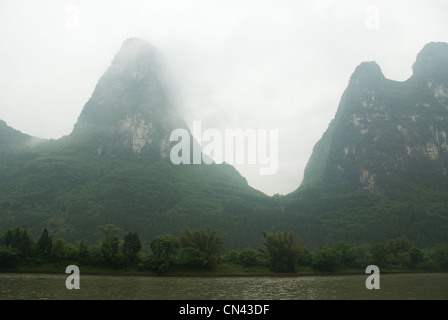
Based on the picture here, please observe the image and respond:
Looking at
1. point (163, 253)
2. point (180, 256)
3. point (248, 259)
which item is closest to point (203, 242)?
point (180, 256)

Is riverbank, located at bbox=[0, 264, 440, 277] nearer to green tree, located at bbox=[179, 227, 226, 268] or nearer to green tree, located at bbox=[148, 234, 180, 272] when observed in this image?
green tree, located at bbox=[148, 234, 180, 272]

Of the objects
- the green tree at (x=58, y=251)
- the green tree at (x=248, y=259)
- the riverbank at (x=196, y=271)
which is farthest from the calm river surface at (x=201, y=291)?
the green tree at (x=248, y=259)

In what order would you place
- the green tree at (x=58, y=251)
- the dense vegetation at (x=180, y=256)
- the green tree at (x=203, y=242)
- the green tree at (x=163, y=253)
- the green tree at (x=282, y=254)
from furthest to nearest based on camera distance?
1. the green tree at (x=203, y=242)
2. the green tree at (x=282, y=254)
3. the green tree at (x=58, y=251)
4. the dense vegetation at (x=180, y=256)
5. the green tree at (x=163, y=253)

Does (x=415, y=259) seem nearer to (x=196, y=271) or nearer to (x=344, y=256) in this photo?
(x=344, y=256)

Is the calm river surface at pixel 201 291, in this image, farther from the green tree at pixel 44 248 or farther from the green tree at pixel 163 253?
the green tree at pixel 44 248

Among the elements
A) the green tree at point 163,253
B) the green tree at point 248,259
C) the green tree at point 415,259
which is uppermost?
the green tree at point 163,253

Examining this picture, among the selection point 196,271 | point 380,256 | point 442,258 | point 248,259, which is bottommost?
point 442,258

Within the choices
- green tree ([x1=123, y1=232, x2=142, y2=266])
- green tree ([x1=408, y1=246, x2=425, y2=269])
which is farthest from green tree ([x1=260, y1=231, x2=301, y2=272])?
green tree ([x1=408, y1=246, x2=425, y2=269])

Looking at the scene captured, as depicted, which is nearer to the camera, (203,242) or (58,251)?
(58,251)

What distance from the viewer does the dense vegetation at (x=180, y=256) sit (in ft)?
260

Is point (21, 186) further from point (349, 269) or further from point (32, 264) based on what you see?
point (349, 269)

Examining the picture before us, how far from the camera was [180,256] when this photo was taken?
277ft

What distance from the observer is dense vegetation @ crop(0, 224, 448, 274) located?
260 feet
